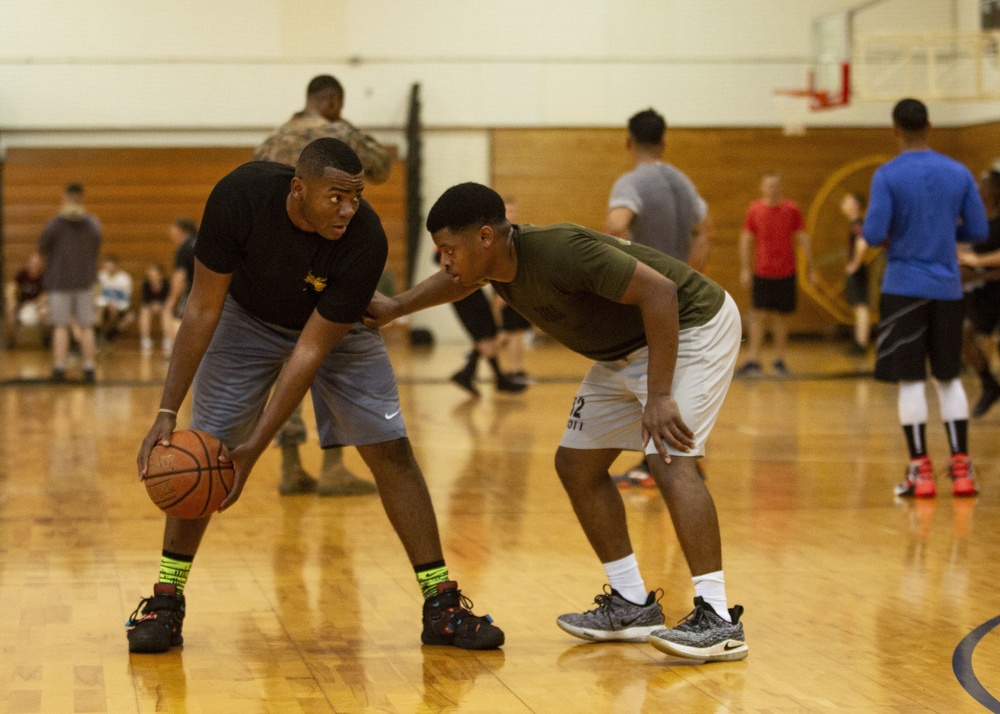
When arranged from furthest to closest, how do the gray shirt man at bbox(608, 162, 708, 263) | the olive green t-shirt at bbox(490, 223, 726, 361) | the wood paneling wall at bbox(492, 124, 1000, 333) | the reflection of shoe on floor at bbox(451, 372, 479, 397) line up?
the wood paneling wall at bbox(492, 124, 1000, 333) < the reflection of shoe on floor at bbox(451, 372, 479, 397) < the gray shirt man at bbox(608, 162, 708, 263) < the olive green t-shirt at bbox(490, 223, 726, 361)

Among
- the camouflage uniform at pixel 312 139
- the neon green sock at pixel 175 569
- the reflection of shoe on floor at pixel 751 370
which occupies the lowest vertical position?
the reflection of shoe on floor at pixel 751 370

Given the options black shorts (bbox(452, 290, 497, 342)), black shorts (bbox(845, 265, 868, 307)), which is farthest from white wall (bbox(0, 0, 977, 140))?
black shorts (bbox(452, 290, 497, 342))

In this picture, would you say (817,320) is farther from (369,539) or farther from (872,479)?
(369,539)

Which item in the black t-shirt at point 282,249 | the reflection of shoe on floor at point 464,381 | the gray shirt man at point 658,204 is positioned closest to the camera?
the black t-shirt at point 282,249

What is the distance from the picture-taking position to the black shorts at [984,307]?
32.3ft

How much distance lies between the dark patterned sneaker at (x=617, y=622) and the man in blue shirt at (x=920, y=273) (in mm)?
2914

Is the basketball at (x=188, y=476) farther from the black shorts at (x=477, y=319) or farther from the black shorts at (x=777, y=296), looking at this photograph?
the black shorts at (x=777, y=296)

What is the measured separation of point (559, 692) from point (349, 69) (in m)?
16.3

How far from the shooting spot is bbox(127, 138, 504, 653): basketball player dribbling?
12.6 feet

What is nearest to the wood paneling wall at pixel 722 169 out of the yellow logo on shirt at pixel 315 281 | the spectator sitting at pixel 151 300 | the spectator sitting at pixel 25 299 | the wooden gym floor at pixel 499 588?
the spectator sitting at pixel 151 300

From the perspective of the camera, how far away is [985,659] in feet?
12.7

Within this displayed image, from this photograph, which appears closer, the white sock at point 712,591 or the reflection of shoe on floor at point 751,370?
the white sock at point 712,591

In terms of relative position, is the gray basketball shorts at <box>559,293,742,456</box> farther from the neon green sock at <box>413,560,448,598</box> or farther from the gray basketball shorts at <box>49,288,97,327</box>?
the gray basketball shorts at <box>49,288,97,327</box>

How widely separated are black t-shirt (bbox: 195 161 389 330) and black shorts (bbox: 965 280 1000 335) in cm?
705
